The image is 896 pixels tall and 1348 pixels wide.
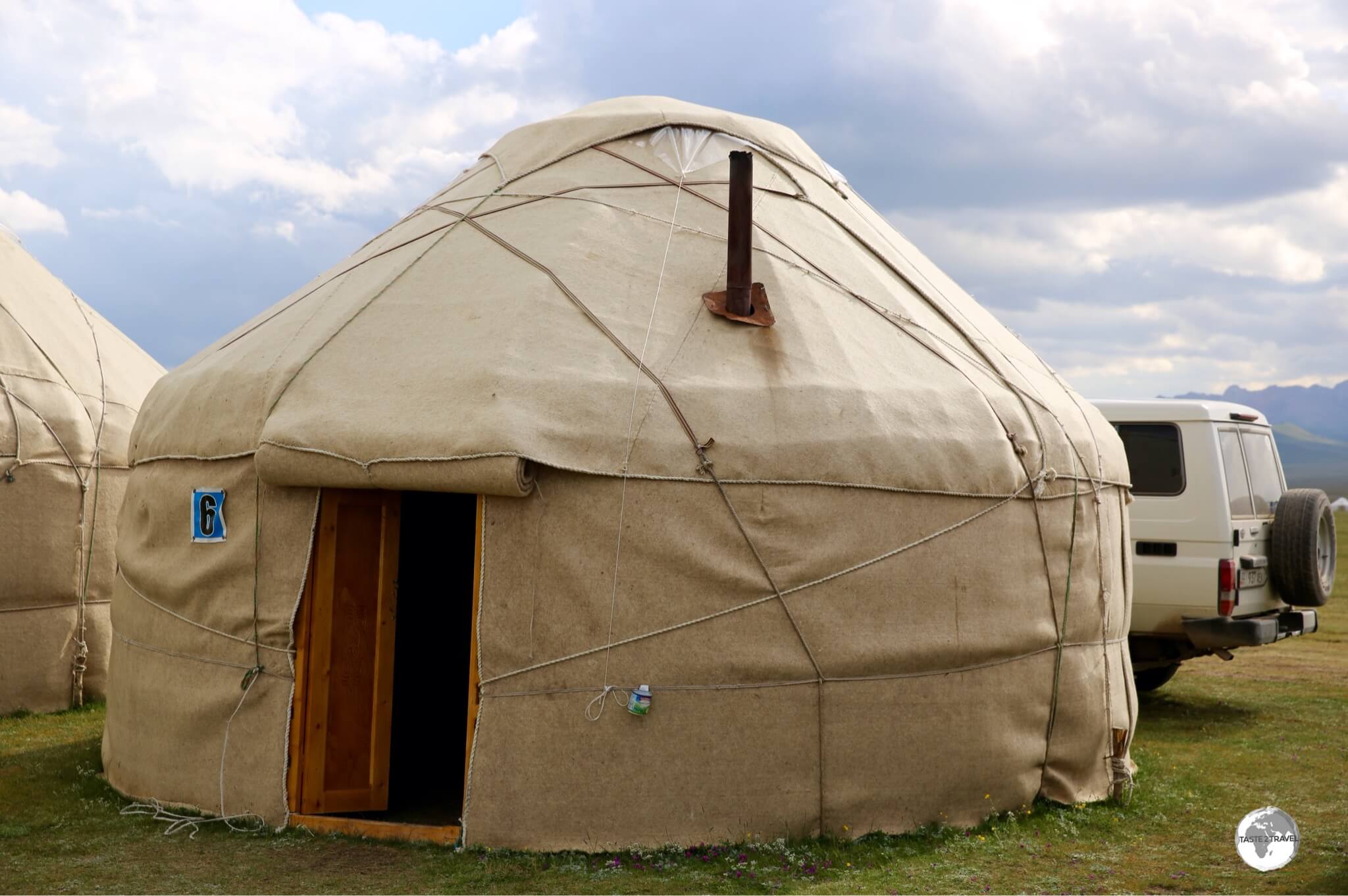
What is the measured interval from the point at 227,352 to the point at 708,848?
3.34m

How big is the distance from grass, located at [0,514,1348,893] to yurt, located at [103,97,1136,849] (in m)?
0.16

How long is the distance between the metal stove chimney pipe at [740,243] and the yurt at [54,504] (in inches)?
209

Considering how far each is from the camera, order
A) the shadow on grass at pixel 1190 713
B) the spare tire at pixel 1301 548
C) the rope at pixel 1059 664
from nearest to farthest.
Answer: the rope at pixel 1059 664 → the spare tire at pixel 1301 548 → the shadow on grass at pixel 1190 713

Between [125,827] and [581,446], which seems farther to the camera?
[125,827]

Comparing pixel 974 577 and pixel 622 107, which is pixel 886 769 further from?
pixel 622 107

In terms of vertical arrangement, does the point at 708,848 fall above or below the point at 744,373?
below

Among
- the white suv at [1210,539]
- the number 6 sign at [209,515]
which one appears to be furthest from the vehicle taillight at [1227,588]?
the number 6 sign at [209,515]

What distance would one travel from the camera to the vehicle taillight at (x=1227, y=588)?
788 cm

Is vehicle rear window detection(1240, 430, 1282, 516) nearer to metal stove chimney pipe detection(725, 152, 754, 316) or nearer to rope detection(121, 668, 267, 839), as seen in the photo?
metal stove chimney pipe detection(725, 152, 754, 316)

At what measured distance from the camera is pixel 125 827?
18.1 feet

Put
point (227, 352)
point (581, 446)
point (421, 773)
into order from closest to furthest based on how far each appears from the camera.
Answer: point (581, 446), point (227, 352), point (421, 773)

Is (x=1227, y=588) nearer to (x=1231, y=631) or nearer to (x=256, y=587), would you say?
(x=1231, y=631)

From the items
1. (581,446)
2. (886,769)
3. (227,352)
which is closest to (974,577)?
(886,769)

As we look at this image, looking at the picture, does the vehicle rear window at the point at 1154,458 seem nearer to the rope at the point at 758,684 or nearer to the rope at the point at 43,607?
the rope at the point at 758,684
